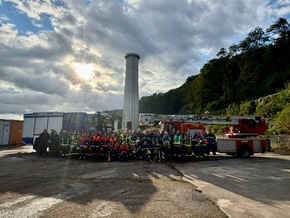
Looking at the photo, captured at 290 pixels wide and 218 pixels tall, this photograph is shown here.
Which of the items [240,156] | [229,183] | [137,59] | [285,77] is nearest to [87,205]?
[229,183]

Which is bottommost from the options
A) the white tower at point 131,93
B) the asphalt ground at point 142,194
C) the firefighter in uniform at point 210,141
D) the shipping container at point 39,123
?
the asphalt ground at point 142,194

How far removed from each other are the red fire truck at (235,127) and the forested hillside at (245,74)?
727 inches

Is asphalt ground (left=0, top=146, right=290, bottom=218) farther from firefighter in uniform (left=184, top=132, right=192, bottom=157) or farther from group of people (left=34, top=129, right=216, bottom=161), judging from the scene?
firefighter in uniform (left=184, top=132, right=192, bottom=157)

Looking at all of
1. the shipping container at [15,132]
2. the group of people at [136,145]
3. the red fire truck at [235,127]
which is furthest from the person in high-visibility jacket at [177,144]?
the shipping container at [15,132]

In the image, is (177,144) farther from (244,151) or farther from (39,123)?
(39,123)

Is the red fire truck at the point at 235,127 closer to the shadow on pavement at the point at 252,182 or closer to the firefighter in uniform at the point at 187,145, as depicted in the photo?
the firefighter in uniform at the point at 187,145

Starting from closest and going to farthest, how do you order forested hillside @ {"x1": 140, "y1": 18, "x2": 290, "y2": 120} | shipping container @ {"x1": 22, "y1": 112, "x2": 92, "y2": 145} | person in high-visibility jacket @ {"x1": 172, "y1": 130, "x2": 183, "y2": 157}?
1. person in high-visibility jacket @ {"x1": 172, "y1": 130, "x2": 183, "y2": 157}
2. shipping container @ {"x1": 22, "y1": 112, "x2": 92, "y2": 145}
3. forested hillside @ {"x1": 140, "y1": 18, "x2": 290, "y2": 120}

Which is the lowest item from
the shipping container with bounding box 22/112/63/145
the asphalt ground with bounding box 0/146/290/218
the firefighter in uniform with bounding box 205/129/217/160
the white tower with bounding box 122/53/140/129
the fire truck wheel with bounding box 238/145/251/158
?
the asphalt ground with bounding box 0/146/290/218

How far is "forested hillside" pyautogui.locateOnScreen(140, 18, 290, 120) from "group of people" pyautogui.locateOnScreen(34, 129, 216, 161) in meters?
24.1

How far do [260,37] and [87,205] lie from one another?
61.9 meters

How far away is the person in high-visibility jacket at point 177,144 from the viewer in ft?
47.6

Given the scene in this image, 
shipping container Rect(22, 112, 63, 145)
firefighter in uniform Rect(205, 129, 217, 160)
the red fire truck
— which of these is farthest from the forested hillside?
shipping container Rect(22, 112, 63, 145)

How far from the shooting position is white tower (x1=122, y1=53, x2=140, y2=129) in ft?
80.4

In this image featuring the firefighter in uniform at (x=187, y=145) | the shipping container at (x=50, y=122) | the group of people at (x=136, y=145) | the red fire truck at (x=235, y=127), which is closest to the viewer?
the group of people at (x=136, y=145)
